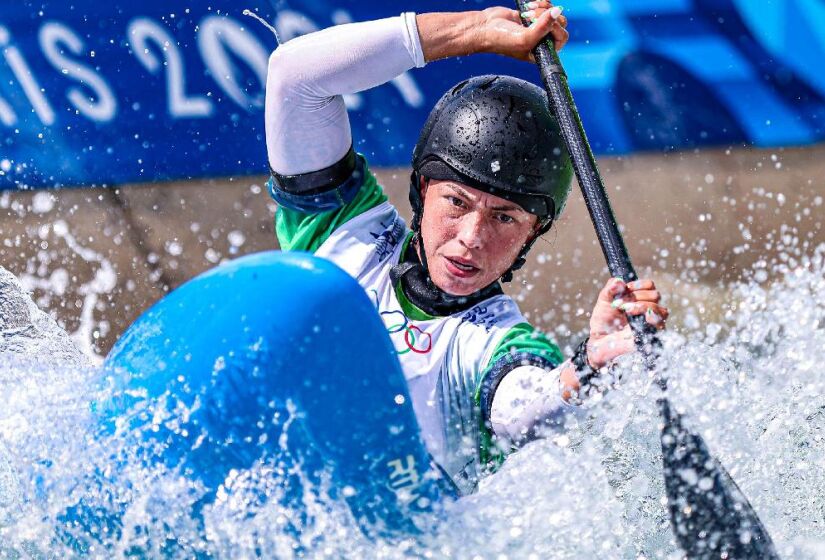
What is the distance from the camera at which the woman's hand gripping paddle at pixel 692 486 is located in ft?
6.64

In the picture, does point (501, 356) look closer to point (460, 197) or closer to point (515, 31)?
point (460, 197)

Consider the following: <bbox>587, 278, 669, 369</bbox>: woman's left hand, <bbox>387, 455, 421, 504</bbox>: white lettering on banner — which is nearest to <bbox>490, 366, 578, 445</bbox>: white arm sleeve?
<bbox>587, 278, 669, 369</bbox>: woman's left hand

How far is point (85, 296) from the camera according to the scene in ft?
15.5

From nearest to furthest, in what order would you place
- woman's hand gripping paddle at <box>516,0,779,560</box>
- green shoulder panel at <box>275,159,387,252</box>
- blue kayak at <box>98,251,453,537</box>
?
1. blue kayak at <box>98,251,453,537</box>
2. woman's hand gripping paddle at <box>516,0,779,560</box>
3. green shoulder panel at <box>275,159,387,252</box>

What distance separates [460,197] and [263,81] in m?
2.08

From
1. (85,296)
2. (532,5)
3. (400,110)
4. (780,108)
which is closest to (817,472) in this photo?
(532,5)

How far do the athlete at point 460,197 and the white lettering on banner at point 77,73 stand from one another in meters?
2.12

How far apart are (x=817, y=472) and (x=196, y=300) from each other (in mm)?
1309

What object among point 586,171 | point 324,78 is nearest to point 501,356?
point 586,171

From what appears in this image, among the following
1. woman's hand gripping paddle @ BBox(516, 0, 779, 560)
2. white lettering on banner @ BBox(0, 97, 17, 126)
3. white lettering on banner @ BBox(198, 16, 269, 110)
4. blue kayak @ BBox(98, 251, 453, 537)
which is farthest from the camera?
white lettering on banner @ BBox(0, 97, 17, 126)

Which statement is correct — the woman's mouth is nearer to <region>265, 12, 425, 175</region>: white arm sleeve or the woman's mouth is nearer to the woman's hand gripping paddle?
the woman's hand gripping paddle

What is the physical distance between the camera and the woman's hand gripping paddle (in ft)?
6.64

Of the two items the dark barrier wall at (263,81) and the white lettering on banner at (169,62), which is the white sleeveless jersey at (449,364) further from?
the white lettering on banner at (169,62)

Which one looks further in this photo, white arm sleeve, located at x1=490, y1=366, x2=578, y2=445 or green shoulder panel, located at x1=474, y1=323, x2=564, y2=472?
green shoulder panel, located at x1=474, y1=323, x2=564, y2=472
